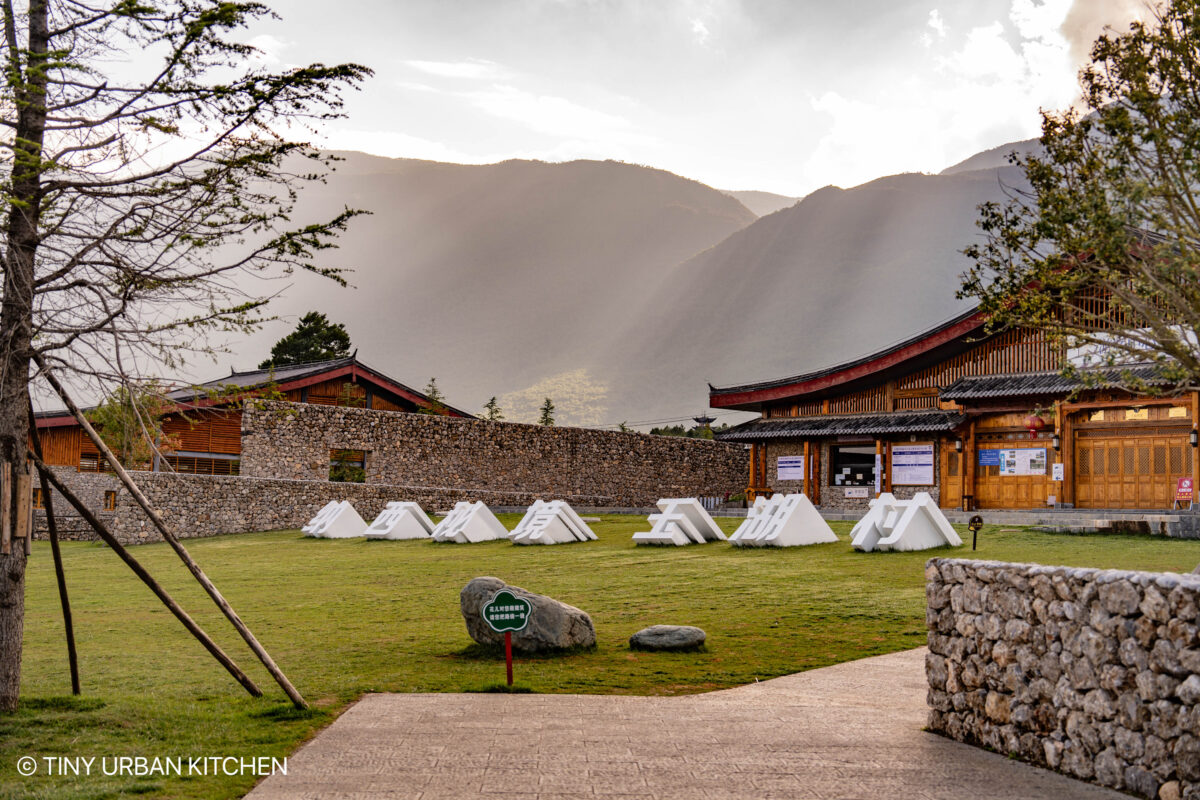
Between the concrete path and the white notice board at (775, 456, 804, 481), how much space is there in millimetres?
25253

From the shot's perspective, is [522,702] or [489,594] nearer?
[522,702]

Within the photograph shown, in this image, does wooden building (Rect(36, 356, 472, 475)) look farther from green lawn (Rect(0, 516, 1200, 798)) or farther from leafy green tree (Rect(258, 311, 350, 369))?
leafy green tree (Rect(258, 311, 350, 369))

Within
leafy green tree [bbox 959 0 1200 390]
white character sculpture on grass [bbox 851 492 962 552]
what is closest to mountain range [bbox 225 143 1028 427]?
white character sculpture on grass [bbox 851 492 962 552]

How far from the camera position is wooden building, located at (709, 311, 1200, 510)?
2458cm

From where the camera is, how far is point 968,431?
92.5 ft

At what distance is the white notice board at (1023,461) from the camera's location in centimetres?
2683

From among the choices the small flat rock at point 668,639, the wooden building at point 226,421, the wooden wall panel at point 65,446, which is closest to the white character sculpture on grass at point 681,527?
the small flat rock at point 668,639

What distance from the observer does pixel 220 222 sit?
23.2 ft

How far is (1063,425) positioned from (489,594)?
70.6 ft

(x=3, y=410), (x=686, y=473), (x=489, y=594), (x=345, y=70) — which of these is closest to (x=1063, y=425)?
(x=686, y=473)

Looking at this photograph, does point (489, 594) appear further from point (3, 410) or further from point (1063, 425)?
point (1063, 425)

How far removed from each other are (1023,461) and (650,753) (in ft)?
80.3

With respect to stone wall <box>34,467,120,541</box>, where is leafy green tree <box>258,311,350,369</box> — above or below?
above

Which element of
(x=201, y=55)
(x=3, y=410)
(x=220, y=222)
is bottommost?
(x=3, y=410)
